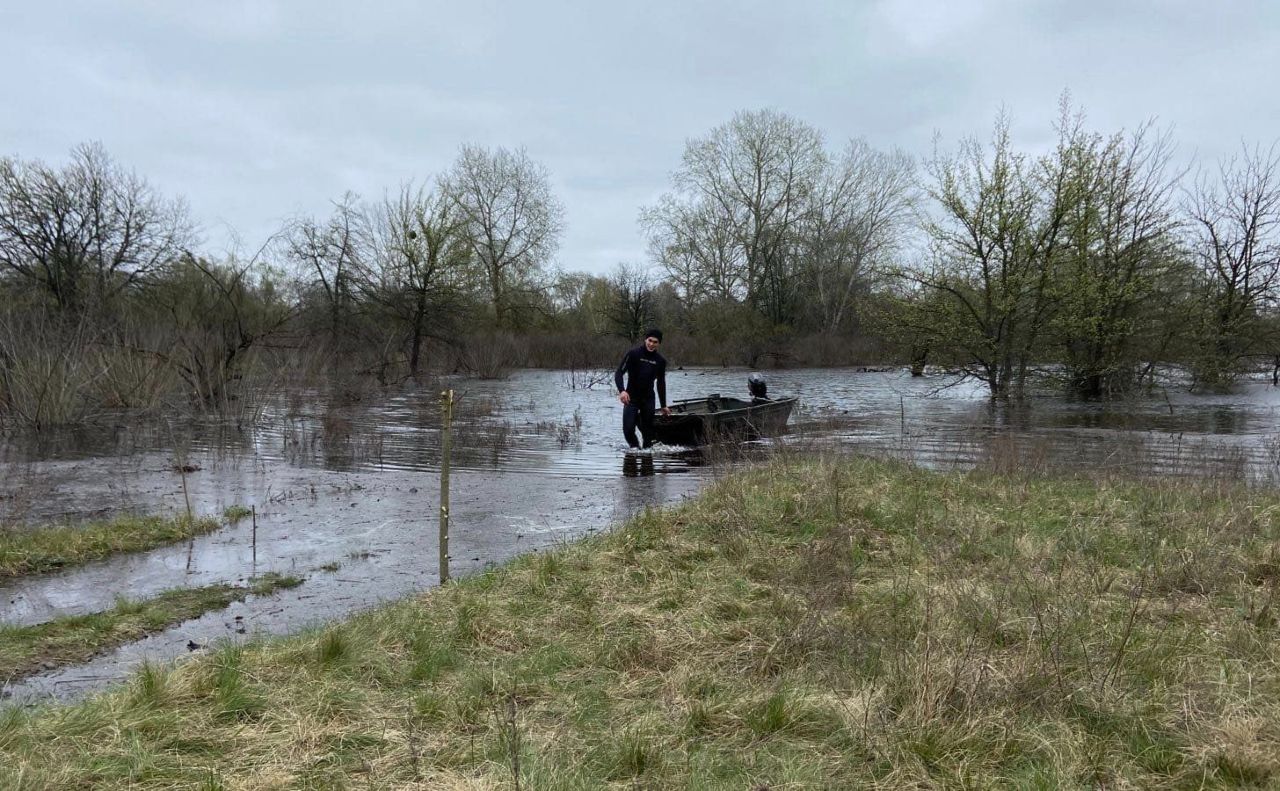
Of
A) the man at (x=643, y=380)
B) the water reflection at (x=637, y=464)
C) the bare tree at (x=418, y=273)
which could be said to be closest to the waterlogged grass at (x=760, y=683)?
the water reflection at (x=637, y=464)

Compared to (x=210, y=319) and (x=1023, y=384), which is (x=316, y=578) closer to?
(x=210, y=319)

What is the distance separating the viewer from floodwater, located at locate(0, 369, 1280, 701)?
5949 mm

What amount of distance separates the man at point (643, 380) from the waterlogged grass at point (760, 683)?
6983mm

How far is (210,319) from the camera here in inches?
745

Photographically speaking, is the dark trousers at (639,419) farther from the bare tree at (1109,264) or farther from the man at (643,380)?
the bare tree at (1109,264)

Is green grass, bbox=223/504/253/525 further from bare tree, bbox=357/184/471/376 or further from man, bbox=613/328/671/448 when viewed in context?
bare tree, bbox=357/184/471/376

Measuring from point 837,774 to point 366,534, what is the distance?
Answer: 6093 mm

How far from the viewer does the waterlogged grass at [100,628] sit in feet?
14.6

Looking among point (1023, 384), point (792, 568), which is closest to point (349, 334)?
point (1023, 384)

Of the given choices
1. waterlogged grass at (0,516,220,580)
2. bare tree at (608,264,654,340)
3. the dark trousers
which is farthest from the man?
bare tree at (608,264,654,340)

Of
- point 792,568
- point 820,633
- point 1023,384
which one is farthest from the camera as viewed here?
point 1023,384

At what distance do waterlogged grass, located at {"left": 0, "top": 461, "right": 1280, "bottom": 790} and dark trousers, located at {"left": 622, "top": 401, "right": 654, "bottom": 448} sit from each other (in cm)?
740

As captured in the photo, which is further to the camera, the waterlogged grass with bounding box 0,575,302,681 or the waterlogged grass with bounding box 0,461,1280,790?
the waterlogged grass with bounding box 0,575,302,681

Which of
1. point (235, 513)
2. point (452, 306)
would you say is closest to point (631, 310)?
point (452, 306)
